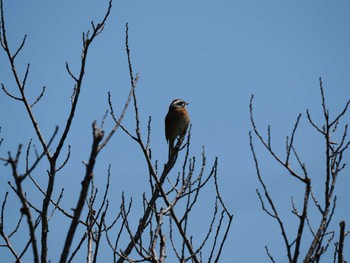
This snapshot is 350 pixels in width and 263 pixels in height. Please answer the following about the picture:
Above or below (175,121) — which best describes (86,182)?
below

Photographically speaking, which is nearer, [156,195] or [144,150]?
[144,150]

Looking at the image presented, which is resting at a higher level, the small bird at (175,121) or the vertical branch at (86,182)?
the small bird at (175,121)

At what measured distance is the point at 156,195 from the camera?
14.4 feet

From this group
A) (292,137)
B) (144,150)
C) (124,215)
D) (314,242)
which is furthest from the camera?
(124,215)

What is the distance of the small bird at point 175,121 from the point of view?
975cm

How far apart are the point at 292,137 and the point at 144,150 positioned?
1.10 meters

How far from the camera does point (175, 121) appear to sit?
32.4 ft

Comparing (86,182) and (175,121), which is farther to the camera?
(175,121)

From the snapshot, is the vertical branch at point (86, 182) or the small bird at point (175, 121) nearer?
the vertical branch at point (86, 182)

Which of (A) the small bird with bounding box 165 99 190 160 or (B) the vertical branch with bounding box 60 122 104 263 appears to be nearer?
(B) the vertical branch with bounding box 60 122 104 263

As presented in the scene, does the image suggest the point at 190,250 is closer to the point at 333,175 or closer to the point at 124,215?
the point at 124,215

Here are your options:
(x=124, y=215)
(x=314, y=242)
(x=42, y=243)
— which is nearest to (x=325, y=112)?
(x=314, y=242)

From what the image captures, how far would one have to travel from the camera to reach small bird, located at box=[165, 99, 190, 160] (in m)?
9.75

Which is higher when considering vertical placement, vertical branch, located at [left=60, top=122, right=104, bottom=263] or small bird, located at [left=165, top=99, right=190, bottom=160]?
small bird, located at [left=165, top=99, right=190, bottom=160]
